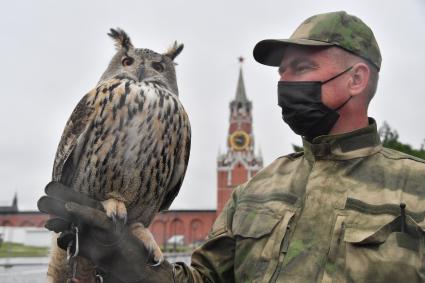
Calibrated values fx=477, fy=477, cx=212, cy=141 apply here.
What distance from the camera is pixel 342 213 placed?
2.48 meters

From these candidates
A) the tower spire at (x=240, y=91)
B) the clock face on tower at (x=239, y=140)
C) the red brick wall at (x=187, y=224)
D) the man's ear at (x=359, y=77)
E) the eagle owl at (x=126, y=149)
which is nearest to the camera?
the eagle owl at (x=126, y=149)

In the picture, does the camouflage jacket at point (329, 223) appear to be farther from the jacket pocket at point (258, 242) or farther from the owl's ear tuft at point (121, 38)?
the owl's ear tuft at point (121, 38)

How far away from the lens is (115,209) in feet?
7.89

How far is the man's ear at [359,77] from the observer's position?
266cm

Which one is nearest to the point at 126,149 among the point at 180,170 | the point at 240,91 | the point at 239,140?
the point at 180,170

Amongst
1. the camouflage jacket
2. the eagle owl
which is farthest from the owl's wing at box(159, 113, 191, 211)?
the camouflage jacket

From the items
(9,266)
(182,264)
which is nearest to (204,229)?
(9,266)

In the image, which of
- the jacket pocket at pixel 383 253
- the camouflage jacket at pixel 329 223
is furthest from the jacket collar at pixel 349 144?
the jacket pocket at pixel 383 253

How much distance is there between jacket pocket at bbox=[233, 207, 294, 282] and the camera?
2.55 metres

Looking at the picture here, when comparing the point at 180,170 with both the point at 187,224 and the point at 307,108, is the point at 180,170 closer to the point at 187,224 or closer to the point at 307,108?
the point at 307,108

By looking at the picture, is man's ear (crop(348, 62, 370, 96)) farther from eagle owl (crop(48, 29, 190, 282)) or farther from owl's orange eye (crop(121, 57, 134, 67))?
owl's orange eye (crop(121, 57, 134, 67))

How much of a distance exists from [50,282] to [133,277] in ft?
1.90

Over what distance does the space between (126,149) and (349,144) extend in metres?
1.21

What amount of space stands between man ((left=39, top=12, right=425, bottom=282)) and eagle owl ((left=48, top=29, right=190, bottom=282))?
20cm
